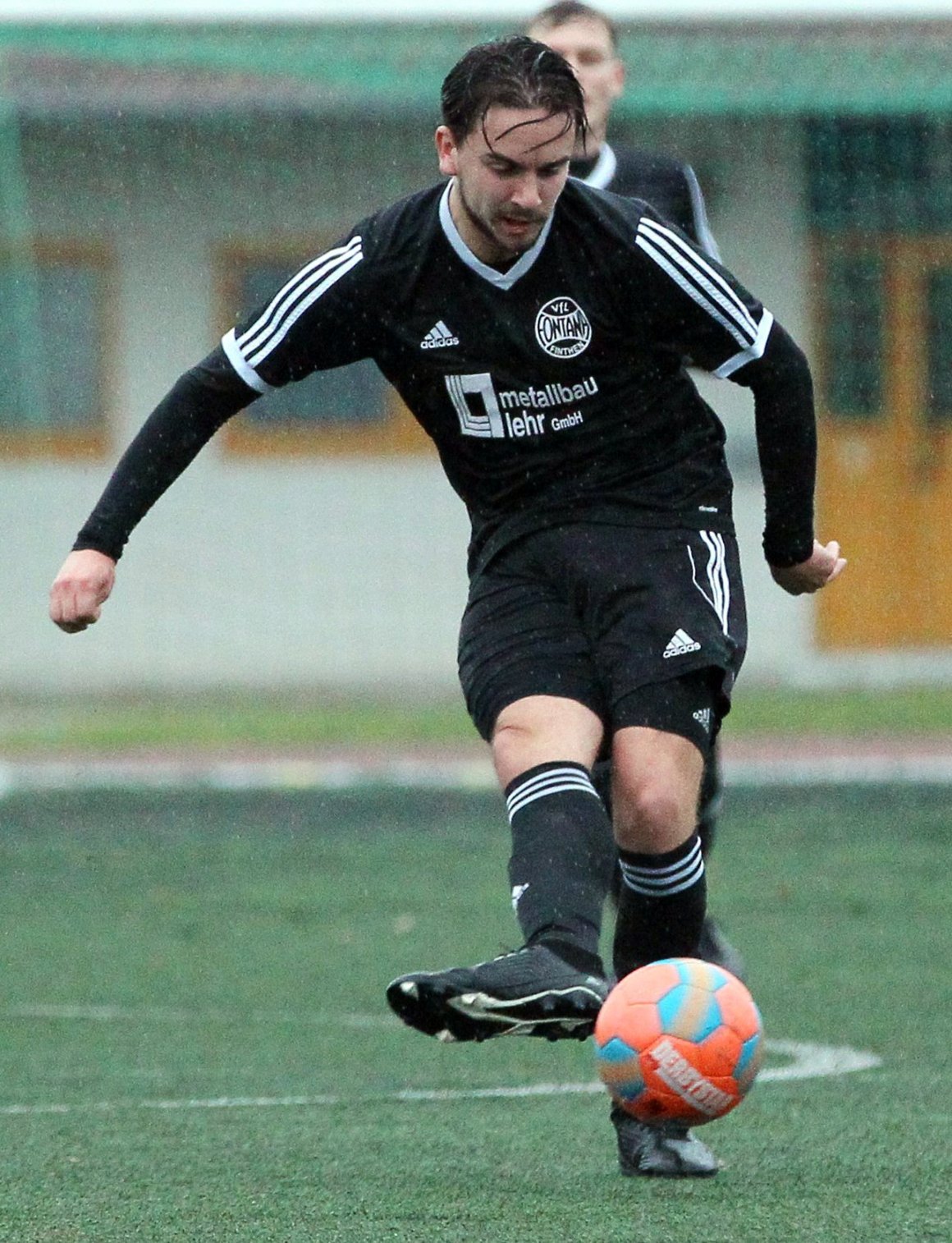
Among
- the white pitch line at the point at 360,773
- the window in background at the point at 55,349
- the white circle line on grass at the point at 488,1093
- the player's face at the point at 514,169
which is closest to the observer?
the player's face at the point at 514,169

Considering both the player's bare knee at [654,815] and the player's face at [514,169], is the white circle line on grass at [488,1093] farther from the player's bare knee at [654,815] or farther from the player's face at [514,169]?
the player's face at [514,169]

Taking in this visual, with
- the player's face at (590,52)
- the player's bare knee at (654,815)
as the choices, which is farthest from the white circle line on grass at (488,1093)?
the player's face at (590,52)

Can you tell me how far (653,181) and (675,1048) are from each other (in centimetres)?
257

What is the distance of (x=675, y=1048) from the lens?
4223 millimetres

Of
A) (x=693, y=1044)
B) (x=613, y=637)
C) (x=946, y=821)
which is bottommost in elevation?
(x=946, y=821)

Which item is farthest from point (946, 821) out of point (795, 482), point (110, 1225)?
point (110, 1225)

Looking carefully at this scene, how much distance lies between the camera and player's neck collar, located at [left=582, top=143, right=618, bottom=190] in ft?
20.0

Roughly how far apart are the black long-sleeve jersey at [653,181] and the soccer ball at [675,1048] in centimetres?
222

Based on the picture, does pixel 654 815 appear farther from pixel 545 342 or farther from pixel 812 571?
pixel 545 342

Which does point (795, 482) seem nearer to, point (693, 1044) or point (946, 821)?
point (693, 1044)

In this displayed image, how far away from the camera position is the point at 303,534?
16438 mm

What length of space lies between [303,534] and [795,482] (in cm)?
1171

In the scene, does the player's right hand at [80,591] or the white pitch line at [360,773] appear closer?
the player's right hand at [80,591]

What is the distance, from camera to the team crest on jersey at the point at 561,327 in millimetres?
4605
